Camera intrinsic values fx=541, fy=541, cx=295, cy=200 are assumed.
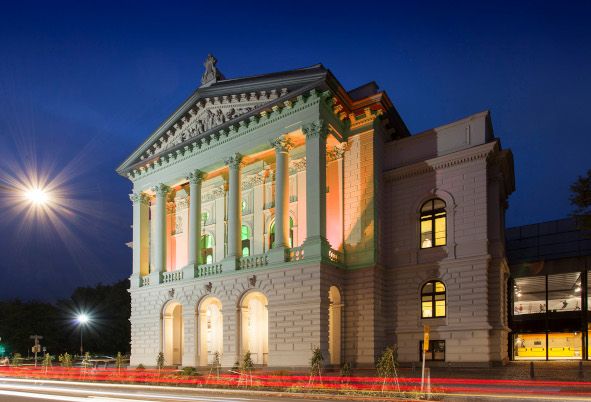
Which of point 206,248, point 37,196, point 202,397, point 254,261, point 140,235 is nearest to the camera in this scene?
point 37,196

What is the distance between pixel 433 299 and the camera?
32.4 metres

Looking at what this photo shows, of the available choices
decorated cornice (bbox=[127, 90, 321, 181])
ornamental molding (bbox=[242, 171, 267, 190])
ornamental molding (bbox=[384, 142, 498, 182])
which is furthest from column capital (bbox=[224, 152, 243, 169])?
ornamental molding (bbox=[384, 142, 498, 182])

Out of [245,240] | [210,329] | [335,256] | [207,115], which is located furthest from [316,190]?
[210,329]

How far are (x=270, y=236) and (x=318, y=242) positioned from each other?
340 inches

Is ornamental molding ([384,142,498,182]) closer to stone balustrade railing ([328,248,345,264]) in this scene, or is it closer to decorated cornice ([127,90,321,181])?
stone balustrade railing ([328,248,345,264])

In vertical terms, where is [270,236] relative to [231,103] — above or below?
below

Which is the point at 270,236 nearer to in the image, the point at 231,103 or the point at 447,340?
the point at 231,103

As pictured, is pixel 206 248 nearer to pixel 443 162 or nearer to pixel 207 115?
pixel 207 115

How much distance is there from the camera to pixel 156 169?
43500mm

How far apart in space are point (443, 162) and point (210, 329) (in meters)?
22.5

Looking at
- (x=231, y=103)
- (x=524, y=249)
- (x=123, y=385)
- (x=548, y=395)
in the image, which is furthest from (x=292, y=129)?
(x=524, y=249)

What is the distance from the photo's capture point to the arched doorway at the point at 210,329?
37.5m

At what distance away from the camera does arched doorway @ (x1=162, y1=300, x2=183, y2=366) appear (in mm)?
40125

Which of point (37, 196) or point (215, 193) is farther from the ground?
point (215, 193)
